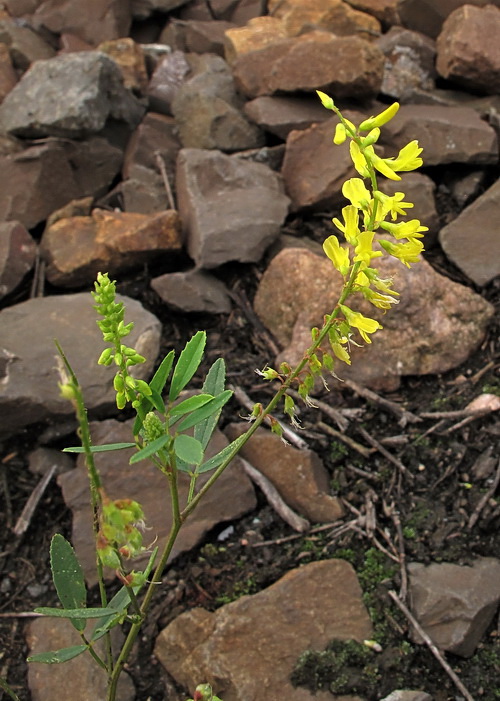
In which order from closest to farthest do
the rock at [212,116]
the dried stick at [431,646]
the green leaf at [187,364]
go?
1. the green leaf at [187,364]
2. the dried stick at [431,646]
3. the rock at [212,116]

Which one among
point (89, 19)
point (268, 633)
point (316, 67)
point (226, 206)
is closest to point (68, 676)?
point (268, 633)

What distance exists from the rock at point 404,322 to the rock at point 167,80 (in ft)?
6.75

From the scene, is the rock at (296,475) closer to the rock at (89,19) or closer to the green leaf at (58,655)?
the green leaf at (58,655)

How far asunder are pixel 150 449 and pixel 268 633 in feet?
4.09

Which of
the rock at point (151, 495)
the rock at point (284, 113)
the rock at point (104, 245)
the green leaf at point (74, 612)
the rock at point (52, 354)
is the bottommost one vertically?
the rock at point (151, 495)

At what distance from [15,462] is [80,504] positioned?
1.26ft

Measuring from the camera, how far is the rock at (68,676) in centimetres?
228

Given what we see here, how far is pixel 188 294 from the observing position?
136 inches

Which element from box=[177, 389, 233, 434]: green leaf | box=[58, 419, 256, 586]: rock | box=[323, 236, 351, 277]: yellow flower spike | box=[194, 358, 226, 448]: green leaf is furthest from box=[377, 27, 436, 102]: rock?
box=[177, 389, 233, 434]: green leaf

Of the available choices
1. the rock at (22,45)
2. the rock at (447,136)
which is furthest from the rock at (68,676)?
the rock at (22,45)

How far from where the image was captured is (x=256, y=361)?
3.33 metres

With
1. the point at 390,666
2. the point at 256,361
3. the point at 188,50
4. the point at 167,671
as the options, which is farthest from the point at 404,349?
the point at 188,50

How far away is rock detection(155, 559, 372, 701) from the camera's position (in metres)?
2.23

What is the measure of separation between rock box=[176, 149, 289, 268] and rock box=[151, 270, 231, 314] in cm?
12
